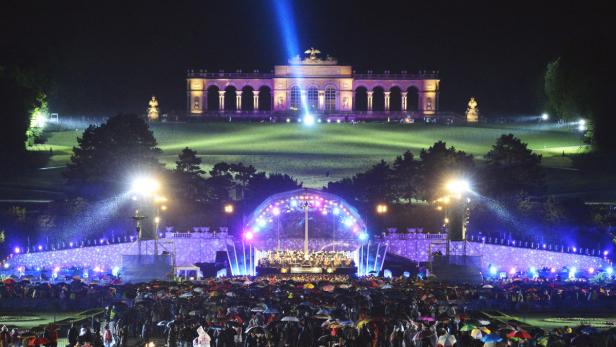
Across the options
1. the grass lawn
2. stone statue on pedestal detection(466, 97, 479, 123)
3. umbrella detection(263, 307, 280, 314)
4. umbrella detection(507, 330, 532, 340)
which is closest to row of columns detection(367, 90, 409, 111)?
stone statue on pedestal detection(466, 97, 479, 123)

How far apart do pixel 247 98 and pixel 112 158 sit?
58249mm

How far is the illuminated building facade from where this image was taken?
419 feet

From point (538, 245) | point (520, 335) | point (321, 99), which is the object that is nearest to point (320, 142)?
point (321, 99)

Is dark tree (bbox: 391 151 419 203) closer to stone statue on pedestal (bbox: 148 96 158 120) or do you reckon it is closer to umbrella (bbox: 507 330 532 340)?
stone statue on pedestal (bbox: 148 96 158 120)

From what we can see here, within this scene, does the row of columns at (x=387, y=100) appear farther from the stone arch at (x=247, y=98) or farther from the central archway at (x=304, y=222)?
the central archway at (x=304, y=222)

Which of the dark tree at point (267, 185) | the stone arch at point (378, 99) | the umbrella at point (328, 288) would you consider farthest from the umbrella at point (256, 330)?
the stone arch at point (378, 99)

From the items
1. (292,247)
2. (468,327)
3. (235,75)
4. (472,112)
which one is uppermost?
(235,75)

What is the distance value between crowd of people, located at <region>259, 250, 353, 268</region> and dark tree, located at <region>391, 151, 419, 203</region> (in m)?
13.2

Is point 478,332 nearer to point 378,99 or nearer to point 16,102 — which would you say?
point 16,102

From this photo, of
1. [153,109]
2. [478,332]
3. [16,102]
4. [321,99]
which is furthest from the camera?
[321,99]

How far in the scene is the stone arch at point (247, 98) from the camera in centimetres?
13610

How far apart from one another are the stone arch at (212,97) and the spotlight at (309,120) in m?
12.5

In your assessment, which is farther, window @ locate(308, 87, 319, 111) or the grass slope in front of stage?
window @ locate(308, 87, 319, 111)

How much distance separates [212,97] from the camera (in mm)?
137000
